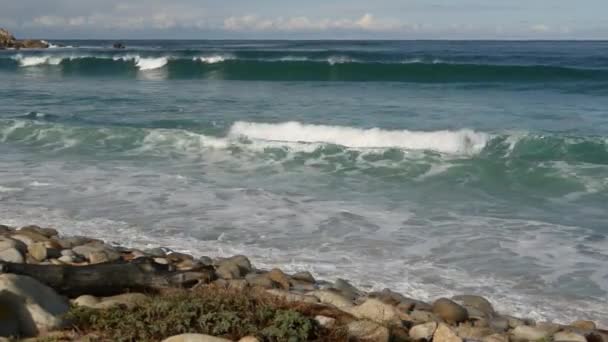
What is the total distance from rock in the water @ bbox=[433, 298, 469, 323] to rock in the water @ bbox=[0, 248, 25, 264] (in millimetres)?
4061

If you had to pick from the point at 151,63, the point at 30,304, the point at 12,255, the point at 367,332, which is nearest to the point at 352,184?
the point at 12,255

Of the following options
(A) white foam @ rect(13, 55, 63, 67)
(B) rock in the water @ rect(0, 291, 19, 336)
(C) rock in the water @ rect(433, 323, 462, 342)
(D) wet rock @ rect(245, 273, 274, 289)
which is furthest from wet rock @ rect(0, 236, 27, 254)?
(A) white foam @ rect(13, 55, 63, 67)

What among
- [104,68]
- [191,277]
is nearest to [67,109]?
[191,277]

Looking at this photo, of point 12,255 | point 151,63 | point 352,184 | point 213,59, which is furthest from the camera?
point 151,63

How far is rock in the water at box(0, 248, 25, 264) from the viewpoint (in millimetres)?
6574

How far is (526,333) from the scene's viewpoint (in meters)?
5.78

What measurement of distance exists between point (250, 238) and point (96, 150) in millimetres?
8482

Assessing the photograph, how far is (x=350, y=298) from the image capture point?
636 centimetres

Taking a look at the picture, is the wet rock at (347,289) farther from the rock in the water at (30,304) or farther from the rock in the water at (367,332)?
the rock in the water at (30,304)

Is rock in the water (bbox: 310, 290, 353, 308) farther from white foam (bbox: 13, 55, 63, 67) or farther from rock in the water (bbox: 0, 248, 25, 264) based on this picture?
white foam (bbox: 13, 55, 63, 67)

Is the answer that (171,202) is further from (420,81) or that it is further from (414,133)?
(420,81)

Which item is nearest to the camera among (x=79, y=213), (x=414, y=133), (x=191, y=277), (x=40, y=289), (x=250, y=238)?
(x=40, y=289)

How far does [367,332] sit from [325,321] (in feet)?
1.09

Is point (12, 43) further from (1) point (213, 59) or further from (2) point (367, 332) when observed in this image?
(2) point (367, 332)
